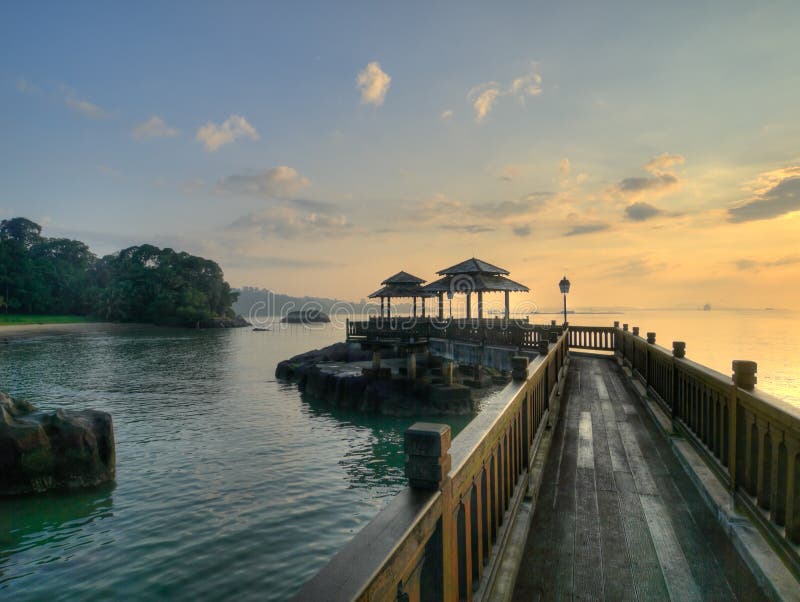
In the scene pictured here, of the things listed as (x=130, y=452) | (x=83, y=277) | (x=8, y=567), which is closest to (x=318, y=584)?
(x=8, y=567)

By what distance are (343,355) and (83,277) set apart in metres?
102

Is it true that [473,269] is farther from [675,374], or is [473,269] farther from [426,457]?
[426,457]

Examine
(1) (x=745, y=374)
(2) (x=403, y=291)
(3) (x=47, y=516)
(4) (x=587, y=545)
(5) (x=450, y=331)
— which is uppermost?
(2) (x=403, y=291)

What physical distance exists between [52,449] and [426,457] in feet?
49.4

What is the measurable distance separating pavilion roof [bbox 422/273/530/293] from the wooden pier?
1735cm

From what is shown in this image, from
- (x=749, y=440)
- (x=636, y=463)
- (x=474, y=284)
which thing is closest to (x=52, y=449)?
(x=636, y=463)

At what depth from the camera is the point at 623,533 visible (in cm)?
382

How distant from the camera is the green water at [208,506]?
8398 mm

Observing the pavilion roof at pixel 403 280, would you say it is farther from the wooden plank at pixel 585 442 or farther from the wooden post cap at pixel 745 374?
the wooden post cap at pixel 745 374

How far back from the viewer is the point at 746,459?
3.79 metres

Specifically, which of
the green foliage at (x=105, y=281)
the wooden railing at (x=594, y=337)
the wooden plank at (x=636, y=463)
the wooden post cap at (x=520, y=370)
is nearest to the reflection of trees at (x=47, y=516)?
the wooden post cap at (x=520, y=370)

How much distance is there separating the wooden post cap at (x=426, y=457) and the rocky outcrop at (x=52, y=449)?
1465 centimetres

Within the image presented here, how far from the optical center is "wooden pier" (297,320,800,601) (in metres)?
1.87

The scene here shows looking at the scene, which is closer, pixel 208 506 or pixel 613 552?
pixel 613 552
